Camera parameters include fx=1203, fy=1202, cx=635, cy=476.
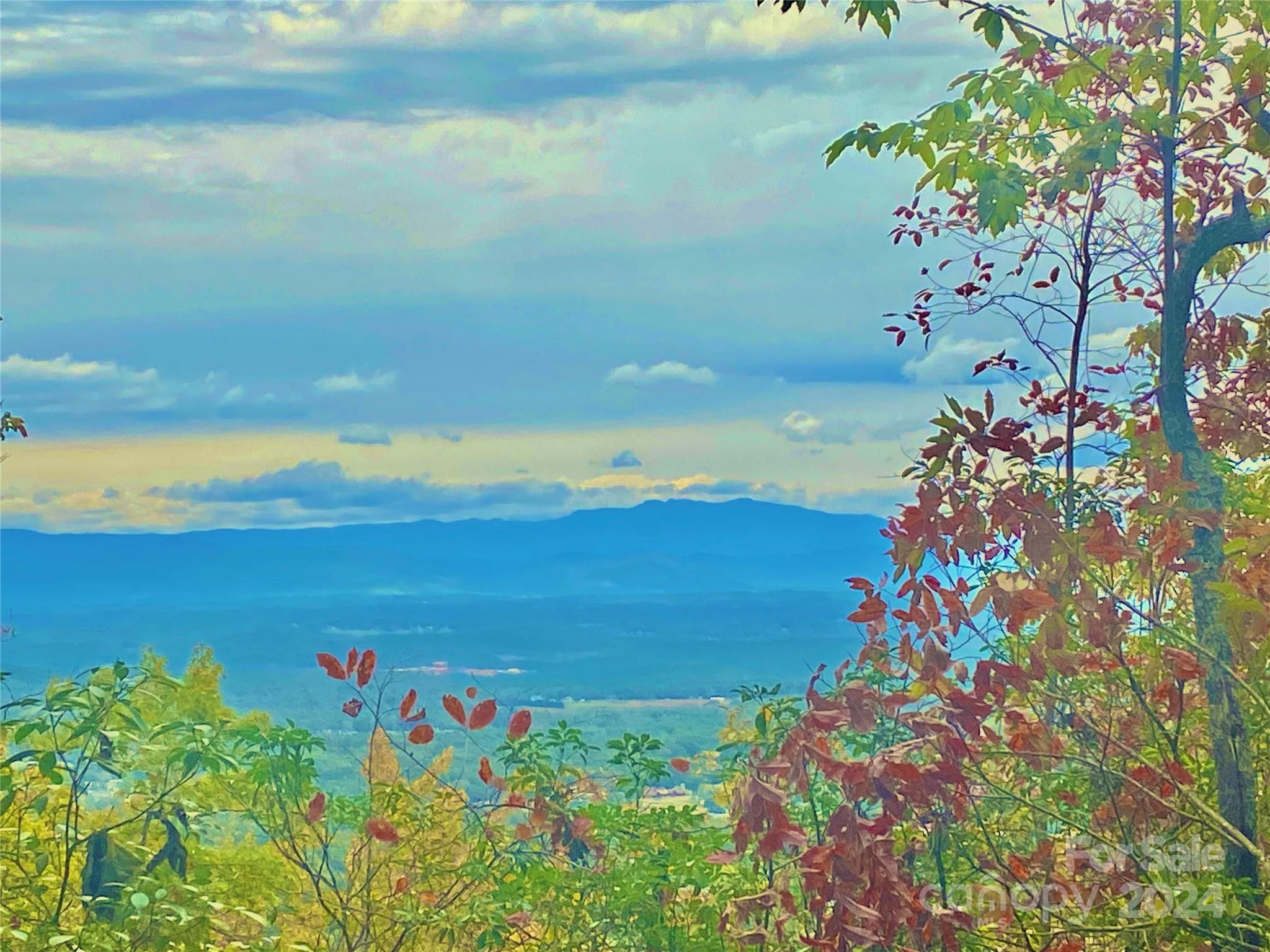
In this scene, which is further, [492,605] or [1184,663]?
[492,605]

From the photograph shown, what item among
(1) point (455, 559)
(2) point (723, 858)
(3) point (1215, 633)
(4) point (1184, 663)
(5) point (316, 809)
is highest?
(1) point (455, 559)

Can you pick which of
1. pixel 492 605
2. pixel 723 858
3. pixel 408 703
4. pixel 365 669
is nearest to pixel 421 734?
pixel 408 703

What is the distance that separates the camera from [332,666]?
3246 millimetres

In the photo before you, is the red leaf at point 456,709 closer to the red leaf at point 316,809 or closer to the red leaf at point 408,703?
the red leaf at point 408,703

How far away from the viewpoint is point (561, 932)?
3.19m

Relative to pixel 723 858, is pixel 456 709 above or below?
above

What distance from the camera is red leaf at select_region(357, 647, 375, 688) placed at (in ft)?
10.7

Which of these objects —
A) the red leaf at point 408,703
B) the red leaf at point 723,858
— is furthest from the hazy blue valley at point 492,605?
the red leaf at point 723,858

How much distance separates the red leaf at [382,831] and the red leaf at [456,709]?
0.32 m

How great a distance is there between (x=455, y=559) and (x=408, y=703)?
20.1m

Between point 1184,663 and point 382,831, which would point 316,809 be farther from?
point 1184,663

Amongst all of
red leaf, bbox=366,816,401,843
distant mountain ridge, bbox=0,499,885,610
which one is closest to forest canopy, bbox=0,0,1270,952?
red leaf, bbox=366,816,401,843

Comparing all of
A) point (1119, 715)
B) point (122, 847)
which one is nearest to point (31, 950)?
point (122, 847)

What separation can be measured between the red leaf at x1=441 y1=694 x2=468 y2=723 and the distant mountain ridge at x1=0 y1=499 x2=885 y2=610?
981 centimetres
